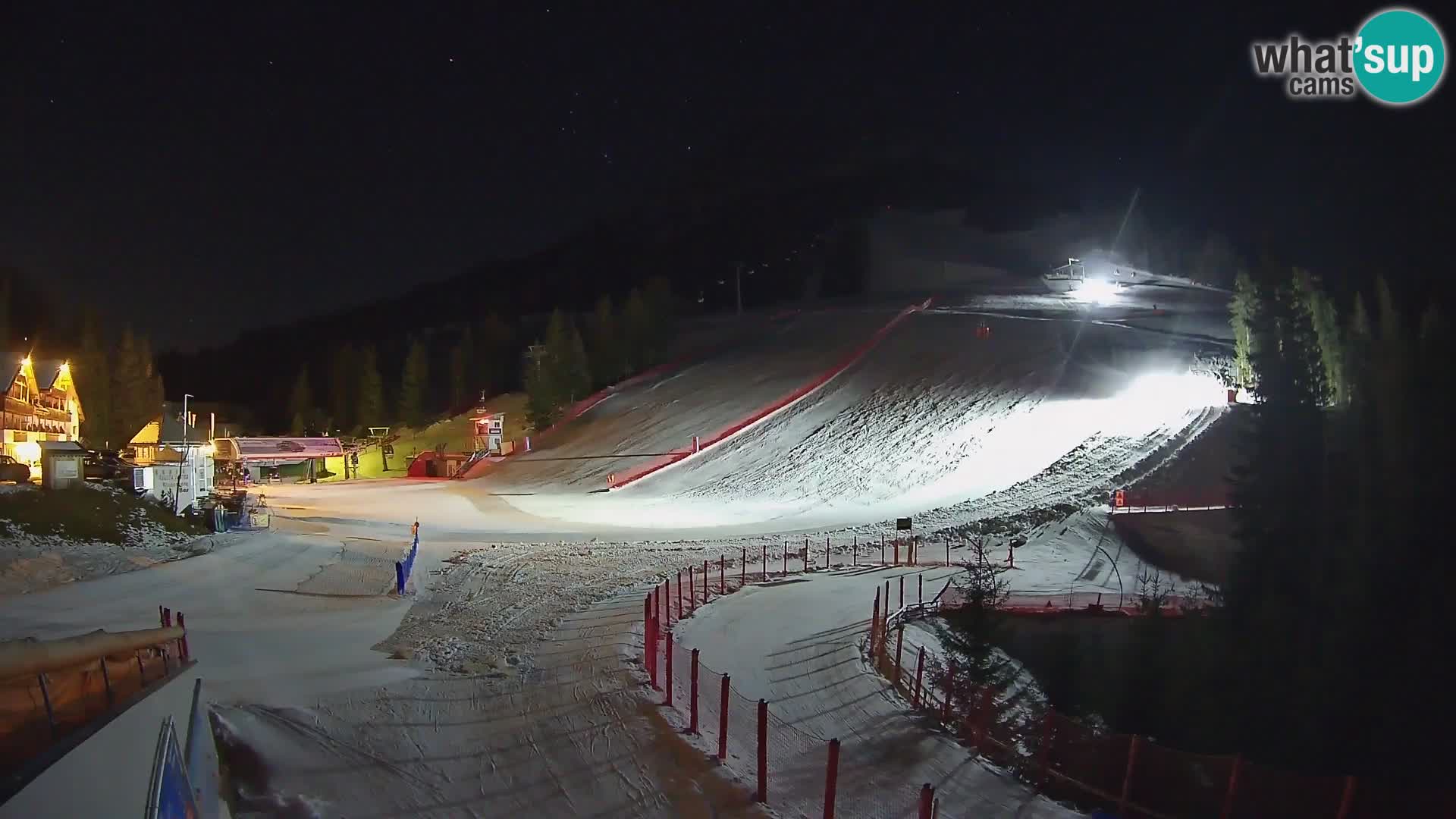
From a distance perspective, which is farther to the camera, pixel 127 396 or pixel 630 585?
pixel 127 396

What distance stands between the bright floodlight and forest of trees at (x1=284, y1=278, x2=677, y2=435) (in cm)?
2843

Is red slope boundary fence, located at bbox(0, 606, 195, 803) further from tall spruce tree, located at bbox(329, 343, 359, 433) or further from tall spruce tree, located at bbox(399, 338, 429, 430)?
tall spruce tree, located at bbox(329, 343, 359, 433)

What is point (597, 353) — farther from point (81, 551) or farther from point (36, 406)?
point (81, 551)

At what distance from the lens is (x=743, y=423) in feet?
144

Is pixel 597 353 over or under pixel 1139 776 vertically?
over

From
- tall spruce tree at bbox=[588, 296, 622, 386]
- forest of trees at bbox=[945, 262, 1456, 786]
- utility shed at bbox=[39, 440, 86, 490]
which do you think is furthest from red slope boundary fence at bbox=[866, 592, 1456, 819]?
tall spruce tree at bbox=[588, 296, 622, 386]

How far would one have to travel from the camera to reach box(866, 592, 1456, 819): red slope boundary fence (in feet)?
23.4

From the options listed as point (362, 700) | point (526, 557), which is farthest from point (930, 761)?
point (526, 557)

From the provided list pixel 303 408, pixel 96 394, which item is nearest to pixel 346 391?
pixel 303 408

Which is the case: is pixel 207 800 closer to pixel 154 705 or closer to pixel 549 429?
pixel 154 705

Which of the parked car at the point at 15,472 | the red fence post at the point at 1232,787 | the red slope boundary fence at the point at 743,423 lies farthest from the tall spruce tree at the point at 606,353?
the red fence post at the point at 1232,787

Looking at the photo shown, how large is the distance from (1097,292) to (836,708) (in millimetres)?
63436

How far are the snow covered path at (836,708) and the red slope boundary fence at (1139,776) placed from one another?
382mm

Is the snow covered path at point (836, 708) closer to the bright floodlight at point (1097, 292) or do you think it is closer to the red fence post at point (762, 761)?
the red fence post at point (762, 761)
